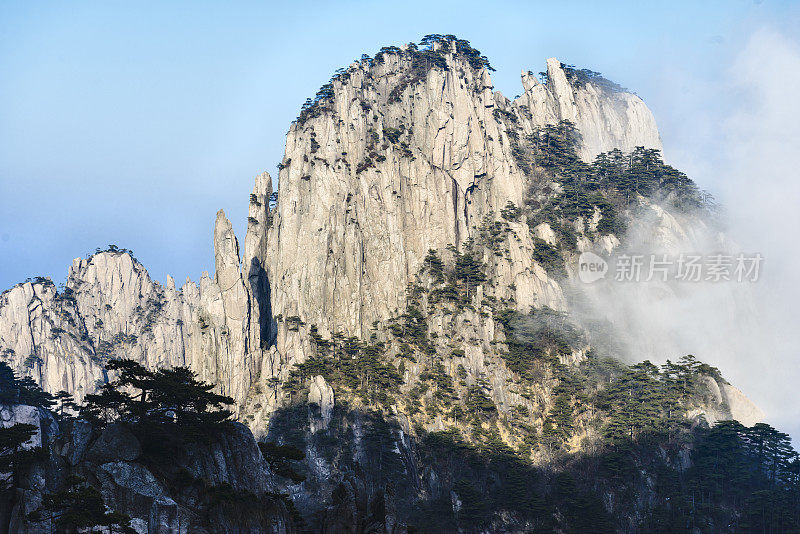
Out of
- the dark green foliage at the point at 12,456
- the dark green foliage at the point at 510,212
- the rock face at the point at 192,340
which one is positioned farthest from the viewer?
the dark green foliage at the point at 510,212

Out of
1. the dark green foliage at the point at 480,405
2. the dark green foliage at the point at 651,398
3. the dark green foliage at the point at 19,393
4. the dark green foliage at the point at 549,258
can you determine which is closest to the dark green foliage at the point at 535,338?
the dark green foliage at the point at 480,405

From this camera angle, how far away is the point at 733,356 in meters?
153

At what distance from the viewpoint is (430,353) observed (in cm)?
13588

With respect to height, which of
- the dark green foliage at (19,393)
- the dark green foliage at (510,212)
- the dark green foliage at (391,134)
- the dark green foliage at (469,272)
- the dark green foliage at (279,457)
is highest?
the dark green foliage at (391,134)

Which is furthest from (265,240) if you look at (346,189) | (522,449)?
(522,449)

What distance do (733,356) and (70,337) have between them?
480 feet

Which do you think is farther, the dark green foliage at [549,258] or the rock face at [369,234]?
the dark green foliage at [549,258]

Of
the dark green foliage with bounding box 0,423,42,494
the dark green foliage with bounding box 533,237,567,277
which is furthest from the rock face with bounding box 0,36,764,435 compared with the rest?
the dark green foliage with bounding box 0,423,42,494

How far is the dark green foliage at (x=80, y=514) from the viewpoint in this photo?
51969 millimetres

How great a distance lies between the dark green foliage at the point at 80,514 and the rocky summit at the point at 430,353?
7167 millimetres

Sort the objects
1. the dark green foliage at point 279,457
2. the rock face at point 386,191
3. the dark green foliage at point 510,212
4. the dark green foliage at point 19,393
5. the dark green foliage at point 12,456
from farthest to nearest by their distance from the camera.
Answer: the dark green foliage at point 510,212, the rock face at point 386,191, the dark green foliage at point 19,393, the dark green foliage at point 279,457, the dark green foliage at point 12,456

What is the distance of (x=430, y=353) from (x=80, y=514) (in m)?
87.6

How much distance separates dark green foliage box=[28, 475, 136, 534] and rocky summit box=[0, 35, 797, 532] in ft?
23.5

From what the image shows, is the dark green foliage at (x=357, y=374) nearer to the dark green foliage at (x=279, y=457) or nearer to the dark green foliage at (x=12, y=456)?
the dark green foliage at (x=279, y=457)
